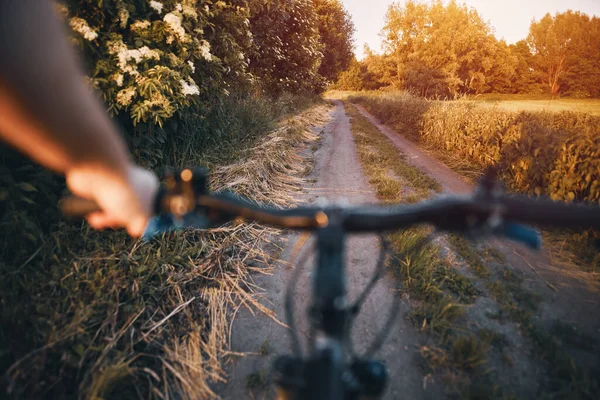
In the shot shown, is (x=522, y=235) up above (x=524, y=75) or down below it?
below

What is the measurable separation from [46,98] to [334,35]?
91.6ft

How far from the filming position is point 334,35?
79.3ft

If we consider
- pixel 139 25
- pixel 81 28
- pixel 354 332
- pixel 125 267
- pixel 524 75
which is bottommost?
pixel 354 332

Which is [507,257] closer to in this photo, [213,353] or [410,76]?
[213,353]

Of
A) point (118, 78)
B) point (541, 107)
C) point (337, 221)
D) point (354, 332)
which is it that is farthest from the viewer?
point (541, 107)

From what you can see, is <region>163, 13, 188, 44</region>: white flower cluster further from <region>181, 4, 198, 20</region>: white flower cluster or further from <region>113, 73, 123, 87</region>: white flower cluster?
<region>113, 73, 123, 87</region>: white flower cluster

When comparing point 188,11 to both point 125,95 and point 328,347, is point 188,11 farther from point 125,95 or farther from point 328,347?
point 328,347

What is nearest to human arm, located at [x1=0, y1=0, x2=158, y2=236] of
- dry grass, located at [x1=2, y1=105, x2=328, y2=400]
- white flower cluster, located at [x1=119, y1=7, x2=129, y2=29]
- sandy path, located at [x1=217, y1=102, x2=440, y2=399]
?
sandy path, located at [x1=217, y1=102, x2=440, y2=399]

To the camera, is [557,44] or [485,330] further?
[557,44]

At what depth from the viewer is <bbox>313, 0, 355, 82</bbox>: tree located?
22.2 metres

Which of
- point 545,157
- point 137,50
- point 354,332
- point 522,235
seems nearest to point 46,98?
point 522,235

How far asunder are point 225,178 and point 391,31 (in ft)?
129

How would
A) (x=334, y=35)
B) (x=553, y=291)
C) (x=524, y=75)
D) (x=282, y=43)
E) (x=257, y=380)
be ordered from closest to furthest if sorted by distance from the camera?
(x=257, y=380) < (x=553, y=291) < (x=282, y=43) < (x=334, y=35) < (x=524, y=75)

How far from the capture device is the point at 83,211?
87 cm
